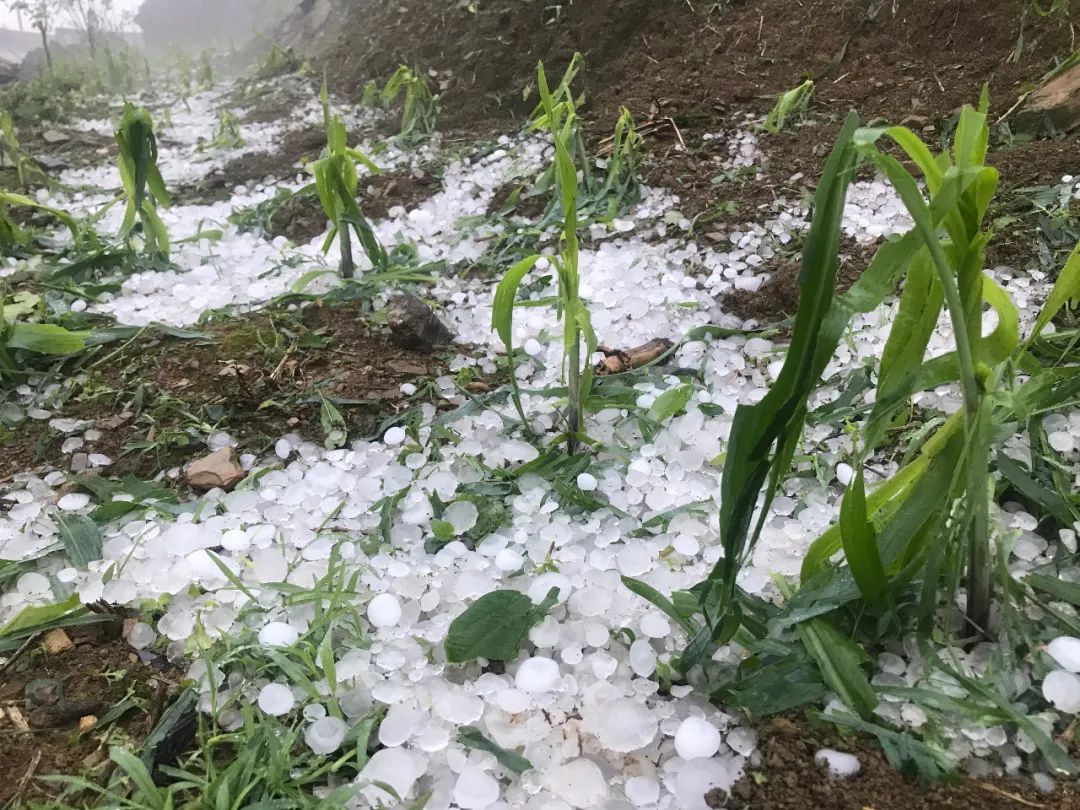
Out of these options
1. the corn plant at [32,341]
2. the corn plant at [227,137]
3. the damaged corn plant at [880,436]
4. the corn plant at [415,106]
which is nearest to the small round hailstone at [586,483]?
the damaged corn plant at [880,436]

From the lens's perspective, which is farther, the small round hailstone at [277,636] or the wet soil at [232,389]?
the wet soil at [232,389]

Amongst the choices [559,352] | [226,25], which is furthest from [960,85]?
[226,25]

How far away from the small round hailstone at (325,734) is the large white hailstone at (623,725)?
28cm

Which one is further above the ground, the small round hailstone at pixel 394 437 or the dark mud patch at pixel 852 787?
the small round hailstone at pixel 394 437

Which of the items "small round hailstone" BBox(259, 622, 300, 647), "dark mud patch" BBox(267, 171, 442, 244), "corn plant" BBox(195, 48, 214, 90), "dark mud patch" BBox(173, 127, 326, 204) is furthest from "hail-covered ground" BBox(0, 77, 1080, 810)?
"corn plant" BBox(195, 48, 214, 90)

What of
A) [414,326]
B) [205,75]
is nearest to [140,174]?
[414,326]

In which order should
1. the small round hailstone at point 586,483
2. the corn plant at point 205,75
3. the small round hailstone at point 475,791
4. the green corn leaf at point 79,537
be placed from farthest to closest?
the corn plant at point 205,75 < the small round hailstone at point 586,483 < the green corn leaf at point 79,537 < the small round hailstone at point 475,791

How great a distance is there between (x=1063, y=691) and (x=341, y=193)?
1.67 meters

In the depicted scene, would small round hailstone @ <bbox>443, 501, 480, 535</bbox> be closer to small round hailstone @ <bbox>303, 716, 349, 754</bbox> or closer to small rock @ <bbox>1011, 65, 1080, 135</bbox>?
small round hailstone @ <bbox>303, 716, 349, 754</bbox>

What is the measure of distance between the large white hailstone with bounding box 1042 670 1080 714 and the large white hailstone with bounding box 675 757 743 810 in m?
0.33

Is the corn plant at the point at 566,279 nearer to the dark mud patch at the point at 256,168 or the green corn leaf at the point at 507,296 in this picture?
the green corn leaf at the point at 507,296

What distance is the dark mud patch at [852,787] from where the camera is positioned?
0.66 meters

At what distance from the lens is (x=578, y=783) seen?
0.73 m

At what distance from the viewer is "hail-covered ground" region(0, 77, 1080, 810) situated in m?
0.75
